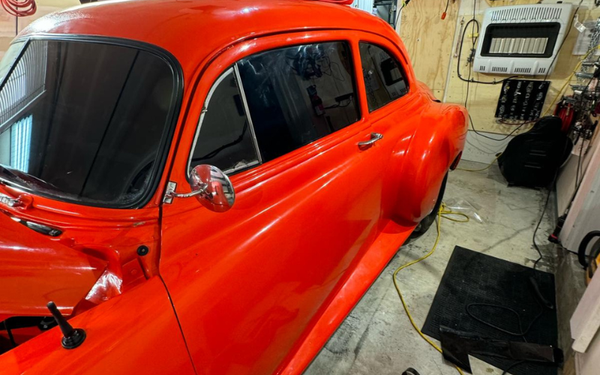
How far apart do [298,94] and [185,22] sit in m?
0.51

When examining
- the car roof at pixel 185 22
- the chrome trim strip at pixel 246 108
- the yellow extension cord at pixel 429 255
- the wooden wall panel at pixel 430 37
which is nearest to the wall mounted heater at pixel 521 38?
the wooden wall panel at pixel 430 37

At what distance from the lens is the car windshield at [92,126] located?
3.10 ft

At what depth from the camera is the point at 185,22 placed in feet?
3.56

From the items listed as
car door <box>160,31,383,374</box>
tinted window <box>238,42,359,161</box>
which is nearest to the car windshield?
car door <box>160,31,383,374</box>

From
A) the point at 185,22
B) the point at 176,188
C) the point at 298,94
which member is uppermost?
the point at 185,22

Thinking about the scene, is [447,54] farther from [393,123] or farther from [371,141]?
[371,141]

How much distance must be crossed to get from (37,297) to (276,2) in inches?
53.5

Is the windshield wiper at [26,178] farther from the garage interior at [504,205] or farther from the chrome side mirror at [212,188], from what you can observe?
the chrome side mirror at [212,188]

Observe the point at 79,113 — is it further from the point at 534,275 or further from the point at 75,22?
the point at 534,275

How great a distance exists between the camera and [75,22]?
1.22 metres

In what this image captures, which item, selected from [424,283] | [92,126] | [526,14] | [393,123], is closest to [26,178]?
[92,126]

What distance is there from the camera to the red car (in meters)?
0.79

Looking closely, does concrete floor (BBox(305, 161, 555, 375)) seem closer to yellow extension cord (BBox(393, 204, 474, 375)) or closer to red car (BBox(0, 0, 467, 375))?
yellow extension cord (BBox(393, 204, 474, 375))

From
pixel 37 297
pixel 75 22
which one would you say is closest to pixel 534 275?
pixel 37 297
